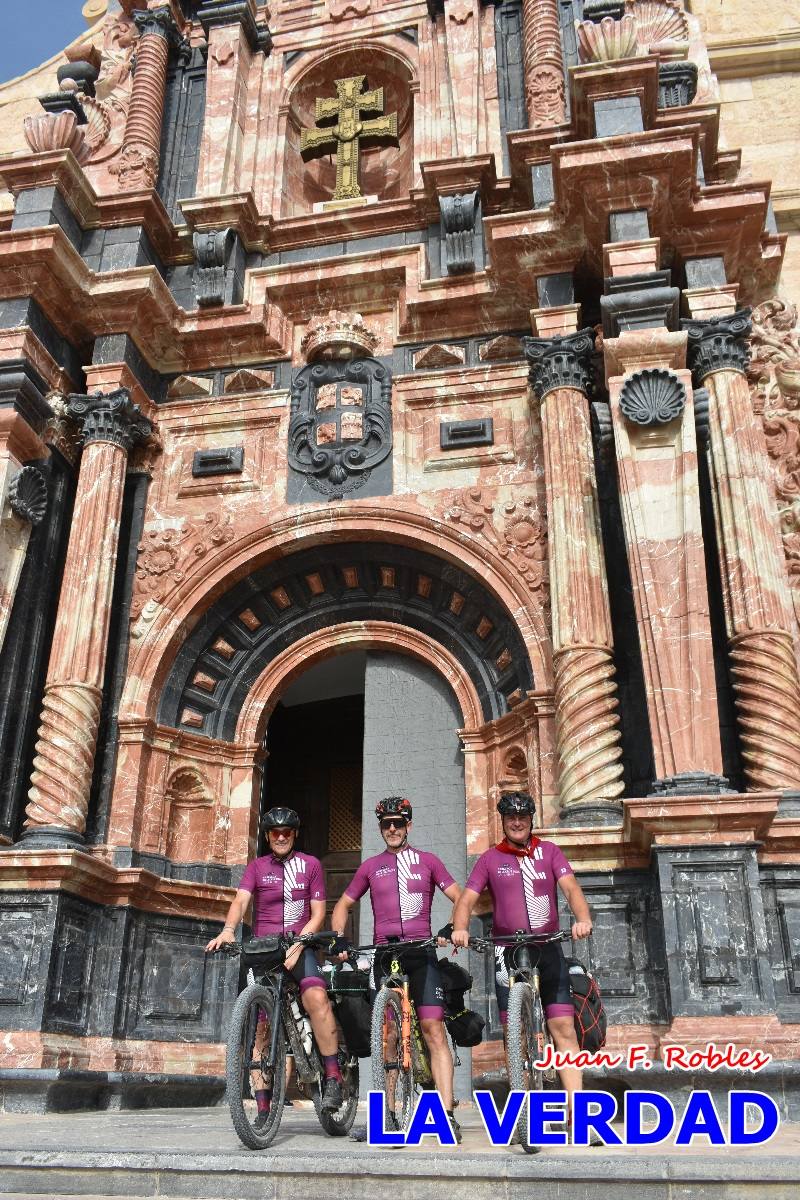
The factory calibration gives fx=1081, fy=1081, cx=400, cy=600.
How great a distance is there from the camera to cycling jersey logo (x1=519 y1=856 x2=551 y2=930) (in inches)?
220

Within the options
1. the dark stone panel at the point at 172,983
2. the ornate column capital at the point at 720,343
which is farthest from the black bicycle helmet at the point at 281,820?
the ornate column capital at the point at 720,343

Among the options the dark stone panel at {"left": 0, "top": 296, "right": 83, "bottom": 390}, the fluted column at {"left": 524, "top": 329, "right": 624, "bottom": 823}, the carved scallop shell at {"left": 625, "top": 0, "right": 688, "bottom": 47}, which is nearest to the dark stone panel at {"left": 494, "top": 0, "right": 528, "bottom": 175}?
the carved scallop shell at {"left": 625, "top": 0, "right": 688, "bottom": 47}

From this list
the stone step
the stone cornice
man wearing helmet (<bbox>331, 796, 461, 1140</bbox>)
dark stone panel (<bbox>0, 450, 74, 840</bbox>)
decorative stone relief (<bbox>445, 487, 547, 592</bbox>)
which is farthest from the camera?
the stone cornice

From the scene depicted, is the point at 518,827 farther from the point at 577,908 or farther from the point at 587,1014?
the point at 587,1014

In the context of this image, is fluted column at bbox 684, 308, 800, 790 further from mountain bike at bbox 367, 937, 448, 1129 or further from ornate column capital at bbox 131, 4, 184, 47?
ornate column capital at bbox 131, 4, 184, 47

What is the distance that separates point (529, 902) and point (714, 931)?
8.19 feet

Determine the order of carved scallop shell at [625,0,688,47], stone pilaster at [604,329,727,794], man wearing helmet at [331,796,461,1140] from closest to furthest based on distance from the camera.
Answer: man wearing helmet at [331,796,461,1140], stone pilaster at [604,329,727,794], carved scallop shell at [625,0,688,47]

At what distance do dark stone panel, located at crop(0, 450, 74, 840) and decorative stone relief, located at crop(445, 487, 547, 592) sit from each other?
4078 mm

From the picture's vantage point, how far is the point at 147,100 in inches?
542

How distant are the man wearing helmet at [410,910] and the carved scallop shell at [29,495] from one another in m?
6.22

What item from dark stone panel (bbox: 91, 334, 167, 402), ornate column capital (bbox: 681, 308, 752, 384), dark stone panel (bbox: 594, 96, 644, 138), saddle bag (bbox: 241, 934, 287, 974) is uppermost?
dark stone panel (bbox: 594, 96, 644, 138)

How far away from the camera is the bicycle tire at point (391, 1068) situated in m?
5.09

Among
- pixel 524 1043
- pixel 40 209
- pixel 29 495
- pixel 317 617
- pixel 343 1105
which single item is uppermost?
pixel 40 209

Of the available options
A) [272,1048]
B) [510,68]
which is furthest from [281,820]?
[510,68]
